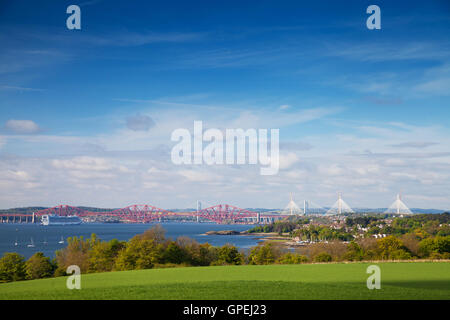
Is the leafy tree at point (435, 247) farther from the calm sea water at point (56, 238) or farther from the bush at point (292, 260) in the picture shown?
the calm sea water at point (56, 238)

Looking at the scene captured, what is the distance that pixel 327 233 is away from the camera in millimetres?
81938

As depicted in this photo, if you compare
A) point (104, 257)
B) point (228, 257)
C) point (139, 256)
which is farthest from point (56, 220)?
point (139, 256)

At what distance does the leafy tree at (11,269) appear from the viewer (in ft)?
111

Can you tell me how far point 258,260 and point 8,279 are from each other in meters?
23.5

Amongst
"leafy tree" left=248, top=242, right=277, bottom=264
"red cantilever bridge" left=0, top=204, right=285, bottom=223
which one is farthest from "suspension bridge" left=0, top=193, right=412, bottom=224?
"leafy tree" left=248, top=242, right=277, bottom=264

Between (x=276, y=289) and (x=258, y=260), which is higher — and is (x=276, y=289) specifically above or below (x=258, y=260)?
above

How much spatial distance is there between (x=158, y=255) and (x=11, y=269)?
13.9 m

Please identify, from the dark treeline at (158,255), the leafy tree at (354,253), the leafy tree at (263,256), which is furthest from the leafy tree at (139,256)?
the leafy tree at (354,253)

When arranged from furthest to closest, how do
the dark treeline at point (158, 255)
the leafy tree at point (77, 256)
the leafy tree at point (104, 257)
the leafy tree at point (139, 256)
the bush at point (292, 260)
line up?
1. the bush at point (292, 260)
2. the leafy tree at point (77, 256)
3. the leafy tree at point (104, 257)
4. the dark treeline at point (158, 255)
5. the leafy tree at point (139, 256)

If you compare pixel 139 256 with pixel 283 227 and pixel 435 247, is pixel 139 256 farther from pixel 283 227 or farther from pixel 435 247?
pixel 283 227

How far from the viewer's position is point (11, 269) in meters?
34.0

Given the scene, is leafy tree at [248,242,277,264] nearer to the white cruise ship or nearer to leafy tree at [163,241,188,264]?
leafy tree at [163,241,188,264]

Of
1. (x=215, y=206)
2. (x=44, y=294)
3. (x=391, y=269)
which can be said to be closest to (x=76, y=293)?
(x=44, y=294)
